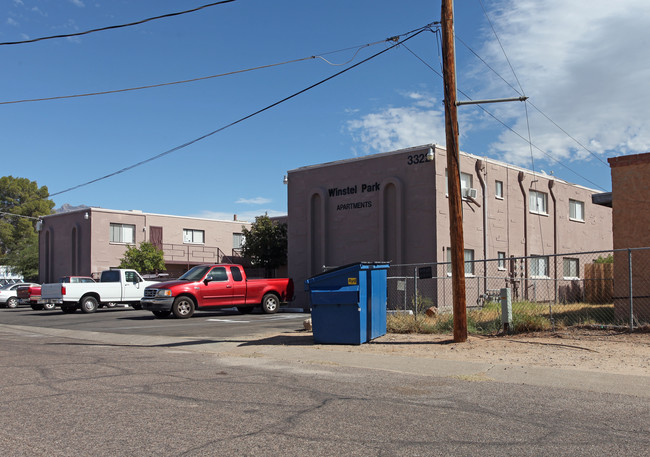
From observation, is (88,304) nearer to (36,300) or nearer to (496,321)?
(36,300)

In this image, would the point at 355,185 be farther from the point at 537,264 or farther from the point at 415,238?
the point at 537,264

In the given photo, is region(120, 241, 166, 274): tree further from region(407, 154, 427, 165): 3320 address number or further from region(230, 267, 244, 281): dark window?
region(407, 154, 427, 165): 3320 address number

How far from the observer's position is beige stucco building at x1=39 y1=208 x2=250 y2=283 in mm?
40844

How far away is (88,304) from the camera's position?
26578mm

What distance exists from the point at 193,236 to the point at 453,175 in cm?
3615

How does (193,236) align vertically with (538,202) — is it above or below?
below

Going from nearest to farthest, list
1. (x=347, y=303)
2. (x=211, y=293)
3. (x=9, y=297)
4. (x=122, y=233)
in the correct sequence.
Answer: (x=347, y=303) < (x=211, y=293) < (x=9, y=297) < (x=122, y=233)

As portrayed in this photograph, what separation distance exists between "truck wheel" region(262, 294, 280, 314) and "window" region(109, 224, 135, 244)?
69.4 ft

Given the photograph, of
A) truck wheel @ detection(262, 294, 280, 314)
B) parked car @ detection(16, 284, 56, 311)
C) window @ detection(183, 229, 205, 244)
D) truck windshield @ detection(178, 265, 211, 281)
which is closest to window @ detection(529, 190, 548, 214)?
truck wheel @ detection(262, 294, 280, 314)

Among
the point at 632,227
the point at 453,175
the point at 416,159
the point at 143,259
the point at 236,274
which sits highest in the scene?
the point at 416,159

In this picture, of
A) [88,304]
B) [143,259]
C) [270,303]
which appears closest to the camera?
[270,303]

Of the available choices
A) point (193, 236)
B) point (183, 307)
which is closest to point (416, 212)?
point (183, 307)

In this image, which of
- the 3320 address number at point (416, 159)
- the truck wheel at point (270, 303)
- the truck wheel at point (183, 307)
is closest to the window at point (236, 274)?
the truck wheel at point (270, 303)

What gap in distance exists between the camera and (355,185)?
26906 mm
